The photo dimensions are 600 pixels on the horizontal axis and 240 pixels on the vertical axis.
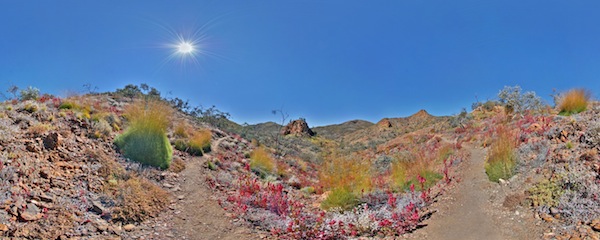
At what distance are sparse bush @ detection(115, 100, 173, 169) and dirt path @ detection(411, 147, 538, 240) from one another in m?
7.04

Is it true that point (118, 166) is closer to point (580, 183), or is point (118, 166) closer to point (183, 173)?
point (183, 173)

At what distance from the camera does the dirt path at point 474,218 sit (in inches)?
209

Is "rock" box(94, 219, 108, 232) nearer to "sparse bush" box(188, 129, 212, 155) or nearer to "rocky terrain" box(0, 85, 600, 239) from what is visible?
"rocky terrain" box(0, 85, 600, 239)

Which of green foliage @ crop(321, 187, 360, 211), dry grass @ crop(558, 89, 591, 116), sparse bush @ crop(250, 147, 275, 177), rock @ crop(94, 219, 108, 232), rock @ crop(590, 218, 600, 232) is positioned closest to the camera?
rock @ crop(590, 218, 600, 232)

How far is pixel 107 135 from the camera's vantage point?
375 inches

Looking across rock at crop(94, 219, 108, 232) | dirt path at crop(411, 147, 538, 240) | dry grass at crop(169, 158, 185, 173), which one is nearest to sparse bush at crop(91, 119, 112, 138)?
dry grass at crop(169, 158, 185, 173)

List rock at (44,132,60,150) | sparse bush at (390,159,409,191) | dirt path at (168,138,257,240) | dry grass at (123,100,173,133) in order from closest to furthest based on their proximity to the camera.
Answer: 1. dirt path at (168,138,257,240)
2. rock at (44,132,60,150)
3. sparse bush at (390,159,409,191)
4. dry grass at (123,100,173,133)

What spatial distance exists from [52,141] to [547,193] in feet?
32.1

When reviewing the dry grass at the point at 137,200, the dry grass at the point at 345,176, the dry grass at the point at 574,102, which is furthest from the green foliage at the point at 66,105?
the dry grass at the point at 574,102

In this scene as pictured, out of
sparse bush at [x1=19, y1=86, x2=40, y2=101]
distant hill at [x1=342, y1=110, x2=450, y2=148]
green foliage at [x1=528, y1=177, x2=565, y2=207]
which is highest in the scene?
distant hill at [x1=342, y1=110, x2=450, y2=148]

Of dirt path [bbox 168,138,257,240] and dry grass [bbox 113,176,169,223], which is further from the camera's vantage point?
dirt path [bbox 168,138,257,240]

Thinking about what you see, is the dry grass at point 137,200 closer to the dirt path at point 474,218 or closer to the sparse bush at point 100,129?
the sparse bush at point 100,129

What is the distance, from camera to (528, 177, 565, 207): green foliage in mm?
5547

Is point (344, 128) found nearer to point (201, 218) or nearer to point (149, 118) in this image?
point (149, 118)
